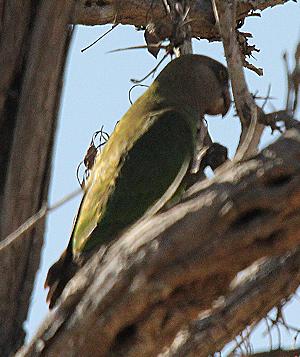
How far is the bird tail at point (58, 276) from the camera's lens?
3.00m

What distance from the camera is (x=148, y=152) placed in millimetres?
4516

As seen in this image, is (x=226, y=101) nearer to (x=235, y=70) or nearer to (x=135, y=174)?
(x=135, y=174)

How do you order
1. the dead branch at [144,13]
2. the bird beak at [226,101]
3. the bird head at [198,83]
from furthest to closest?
the bird beak at [226,101]
the dead branch at [144,13]
the bird head at [198,83]

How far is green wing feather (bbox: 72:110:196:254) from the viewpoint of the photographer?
4.03 m

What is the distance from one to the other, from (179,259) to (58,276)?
0.81 metres

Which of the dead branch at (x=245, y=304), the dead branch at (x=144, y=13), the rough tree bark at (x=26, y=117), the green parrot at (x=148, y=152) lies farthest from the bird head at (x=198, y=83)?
the dead branch at (x=245, y=304)

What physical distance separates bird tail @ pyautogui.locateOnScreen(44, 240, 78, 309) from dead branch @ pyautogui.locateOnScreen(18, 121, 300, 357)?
45 cm

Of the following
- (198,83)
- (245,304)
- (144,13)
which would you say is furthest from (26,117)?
(144,13)

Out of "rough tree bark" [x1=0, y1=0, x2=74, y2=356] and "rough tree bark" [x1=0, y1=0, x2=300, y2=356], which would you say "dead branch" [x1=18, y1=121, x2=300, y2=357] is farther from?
"rough tree bark" [x1=0, y1=0, x2=74, y2=356]

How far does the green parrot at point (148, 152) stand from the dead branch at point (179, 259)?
0.78 meters

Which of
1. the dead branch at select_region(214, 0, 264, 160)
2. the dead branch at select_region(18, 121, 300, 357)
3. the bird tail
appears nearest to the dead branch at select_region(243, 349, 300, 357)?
the dead branch at select_region(18, 121, 300, 357)

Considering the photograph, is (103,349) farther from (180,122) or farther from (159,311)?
(180,122)

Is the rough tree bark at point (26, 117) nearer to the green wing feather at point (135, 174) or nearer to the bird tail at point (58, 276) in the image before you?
the bird tail at point (58, 276)

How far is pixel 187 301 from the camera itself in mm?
2508
